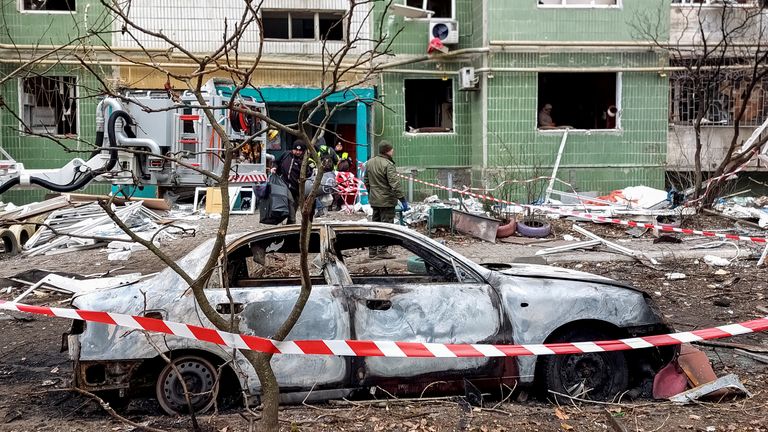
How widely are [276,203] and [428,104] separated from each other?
10.5 metres

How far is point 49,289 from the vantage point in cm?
922

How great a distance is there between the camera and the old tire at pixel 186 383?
4867 mm

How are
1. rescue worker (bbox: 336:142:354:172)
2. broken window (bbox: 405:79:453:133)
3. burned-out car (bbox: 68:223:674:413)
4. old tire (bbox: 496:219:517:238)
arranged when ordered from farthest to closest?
1. broken window (bbox: 405:79:453:133)
2. rescue worker (bbox: 336:142:354:172)
3. old tire (bbox: 496:219:517:238)
4. burned-out car (bbox: 68:223:674:413)

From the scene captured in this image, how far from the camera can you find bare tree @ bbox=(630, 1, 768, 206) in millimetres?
17734

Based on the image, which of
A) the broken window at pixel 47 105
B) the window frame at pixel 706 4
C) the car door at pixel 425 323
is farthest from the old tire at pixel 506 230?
the broken window at pixel 47 105

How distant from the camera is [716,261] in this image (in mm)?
10508

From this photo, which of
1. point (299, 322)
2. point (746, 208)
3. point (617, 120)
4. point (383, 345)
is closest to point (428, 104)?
point (617, 120)

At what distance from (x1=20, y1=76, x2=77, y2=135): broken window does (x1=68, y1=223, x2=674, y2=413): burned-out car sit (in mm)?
14916

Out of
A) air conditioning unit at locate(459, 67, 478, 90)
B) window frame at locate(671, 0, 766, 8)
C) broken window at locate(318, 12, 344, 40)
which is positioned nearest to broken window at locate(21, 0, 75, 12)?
broken window at locate(318, 12, 344, 40)

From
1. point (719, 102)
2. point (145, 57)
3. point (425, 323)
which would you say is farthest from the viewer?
point (719, 102)

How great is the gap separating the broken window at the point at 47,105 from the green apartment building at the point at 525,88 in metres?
7.98

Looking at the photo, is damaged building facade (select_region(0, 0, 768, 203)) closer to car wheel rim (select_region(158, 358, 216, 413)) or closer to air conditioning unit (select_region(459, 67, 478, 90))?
air conditioning unit (select_region(459, 67, 478, 90))

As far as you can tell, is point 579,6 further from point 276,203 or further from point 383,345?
point 383,345

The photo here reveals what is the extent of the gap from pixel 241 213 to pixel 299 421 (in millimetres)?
12577
